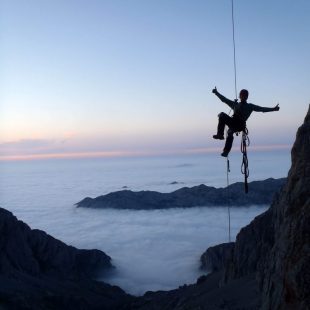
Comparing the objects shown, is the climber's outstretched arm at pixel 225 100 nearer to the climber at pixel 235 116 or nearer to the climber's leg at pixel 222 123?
the climber at pixel 235 116

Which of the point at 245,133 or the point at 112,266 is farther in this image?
the point at 112,266

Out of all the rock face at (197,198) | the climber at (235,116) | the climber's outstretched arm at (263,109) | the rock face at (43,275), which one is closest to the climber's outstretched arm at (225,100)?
the climber at (235,116)

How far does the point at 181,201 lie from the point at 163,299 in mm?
130283

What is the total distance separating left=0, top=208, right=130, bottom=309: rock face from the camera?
163ft

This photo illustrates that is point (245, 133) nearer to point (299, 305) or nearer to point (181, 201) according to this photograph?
point (299, 305)

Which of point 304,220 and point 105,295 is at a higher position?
point 304,220

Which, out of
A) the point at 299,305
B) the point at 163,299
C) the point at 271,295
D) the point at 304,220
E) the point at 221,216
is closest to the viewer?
the point at 299,305

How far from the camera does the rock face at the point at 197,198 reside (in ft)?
572

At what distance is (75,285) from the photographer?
206 ft

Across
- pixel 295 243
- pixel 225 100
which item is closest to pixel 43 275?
pixel 225 100

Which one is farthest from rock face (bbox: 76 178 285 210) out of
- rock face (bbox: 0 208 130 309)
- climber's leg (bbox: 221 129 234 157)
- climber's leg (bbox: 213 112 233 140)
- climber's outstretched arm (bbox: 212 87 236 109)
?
climber's outstretched arm (bbox: 212 87 236 109)

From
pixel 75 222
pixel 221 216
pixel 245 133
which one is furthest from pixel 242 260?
pixel 75 222

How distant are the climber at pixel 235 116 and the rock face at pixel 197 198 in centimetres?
16043

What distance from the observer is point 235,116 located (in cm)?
1500
